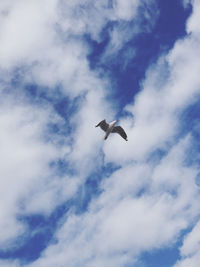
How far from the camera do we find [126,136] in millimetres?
83875

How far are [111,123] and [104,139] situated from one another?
12.2ft

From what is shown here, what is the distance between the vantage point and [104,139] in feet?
259

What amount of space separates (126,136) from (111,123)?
5.37m

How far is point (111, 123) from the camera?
80438mm

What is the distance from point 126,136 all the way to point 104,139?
21.9 feet
